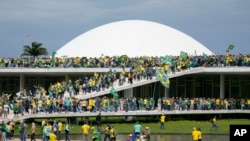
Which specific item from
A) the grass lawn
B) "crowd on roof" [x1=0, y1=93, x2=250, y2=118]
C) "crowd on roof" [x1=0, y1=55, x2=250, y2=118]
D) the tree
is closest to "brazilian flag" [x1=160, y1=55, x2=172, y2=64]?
"crowd on roof" [x1=0, y1=55, x2=250, y2=118]

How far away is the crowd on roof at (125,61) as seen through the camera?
44.6m

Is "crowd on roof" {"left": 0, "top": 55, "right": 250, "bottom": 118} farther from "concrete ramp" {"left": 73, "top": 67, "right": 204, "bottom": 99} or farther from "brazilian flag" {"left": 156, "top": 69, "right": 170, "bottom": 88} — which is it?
"brazilian flag" {"left": 156, "top": 69, "right": 170, "bottom": 88}

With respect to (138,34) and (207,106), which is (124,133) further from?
(138,34)

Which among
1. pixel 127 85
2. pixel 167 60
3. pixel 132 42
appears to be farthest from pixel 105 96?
→ pixel 132 42

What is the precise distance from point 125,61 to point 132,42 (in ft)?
43.2

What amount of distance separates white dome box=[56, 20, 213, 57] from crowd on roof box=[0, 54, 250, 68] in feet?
36.1

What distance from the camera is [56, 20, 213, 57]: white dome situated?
58884 millimetres

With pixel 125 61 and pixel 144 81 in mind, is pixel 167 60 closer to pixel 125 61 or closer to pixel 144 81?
pixel 144 81

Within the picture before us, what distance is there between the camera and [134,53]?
191 ft

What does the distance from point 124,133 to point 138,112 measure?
19.4 feet

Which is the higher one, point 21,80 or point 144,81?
point 21,80

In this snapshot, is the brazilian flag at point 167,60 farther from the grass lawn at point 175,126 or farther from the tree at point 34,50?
the tree at point 34,50

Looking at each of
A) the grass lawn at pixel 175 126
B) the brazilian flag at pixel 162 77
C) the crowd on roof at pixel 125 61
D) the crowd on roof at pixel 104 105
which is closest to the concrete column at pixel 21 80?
the crowd on roof at pixel 125 61

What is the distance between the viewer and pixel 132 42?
60.1 metres
